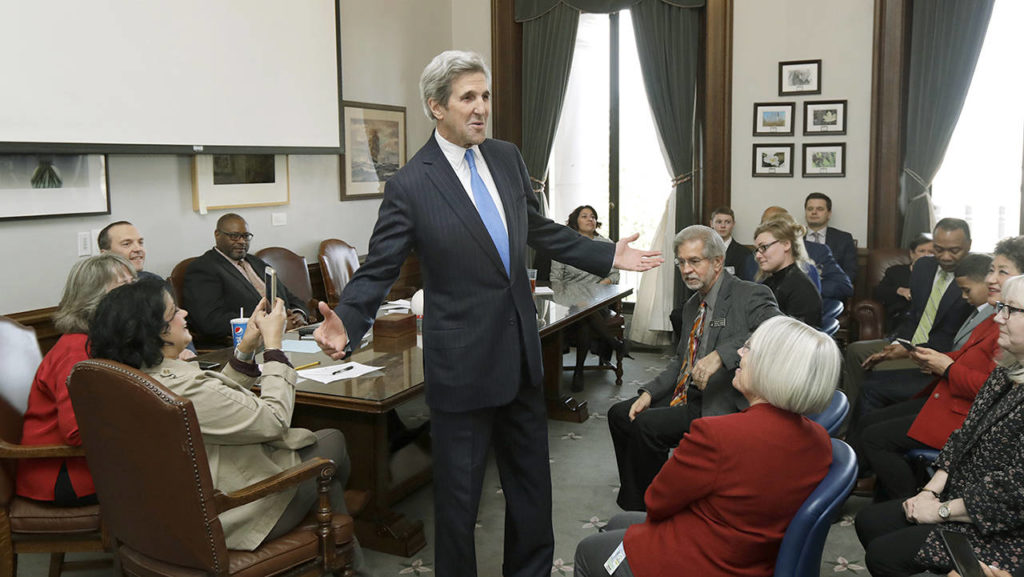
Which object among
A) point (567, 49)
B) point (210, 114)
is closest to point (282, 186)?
point (210, 114)

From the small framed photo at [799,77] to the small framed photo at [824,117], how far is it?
0.11 metres

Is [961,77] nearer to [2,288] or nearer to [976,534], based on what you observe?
[976,534]

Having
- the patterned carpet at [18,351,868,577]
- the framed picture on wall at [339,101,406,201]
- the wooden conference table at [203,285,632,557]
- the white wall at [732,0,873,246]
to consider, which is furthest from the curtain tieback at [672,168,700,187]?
the wooden conference table at [203,285,632,557]

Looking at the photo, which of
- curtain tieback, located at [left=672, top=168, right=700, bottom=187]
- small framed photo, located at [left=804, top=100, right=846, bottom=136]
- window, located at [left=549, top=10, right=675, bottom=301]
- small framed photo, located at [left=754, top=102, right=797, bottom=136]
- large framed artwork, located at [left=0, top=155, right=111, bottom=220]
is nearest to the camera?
large framed artwork, located at [left=0, top=155, right=111, bottom=220]

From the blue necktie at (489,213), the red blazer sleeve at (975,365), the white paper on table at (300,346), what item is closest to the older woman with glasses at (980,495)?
the red blazer sleeve at (975,365)

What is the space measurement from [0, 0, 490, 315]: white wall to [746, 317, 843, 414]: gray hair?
361 cm

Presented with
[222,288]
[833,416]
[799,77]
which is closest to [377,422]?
[833,416]

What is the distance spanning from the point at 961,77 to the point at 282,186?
4.80m

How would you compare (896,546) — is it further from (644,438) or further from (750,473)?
(644,438)

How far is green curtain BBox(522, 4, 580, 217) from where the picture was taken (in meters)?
7.25

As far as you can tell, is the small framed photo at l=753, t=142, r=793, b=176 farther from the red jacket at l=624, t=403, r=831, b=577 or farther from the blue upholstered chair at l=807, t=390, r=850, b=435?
the red jacket at l=624, t=403, r=831, b=577

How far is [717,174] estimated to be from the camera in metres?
6.70

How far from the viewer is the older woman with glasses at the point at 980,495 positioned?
208 cm

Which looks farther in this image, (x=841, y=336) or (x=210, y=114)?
(x=841, y=336)
